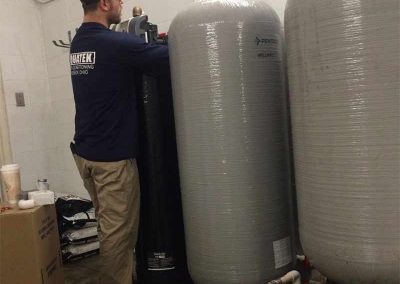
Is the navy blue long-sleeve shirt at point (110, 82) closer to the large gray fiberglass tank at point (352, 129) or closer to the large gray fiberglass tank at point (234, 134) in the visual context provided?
the large gray fiberglass tank at point (234, 134)

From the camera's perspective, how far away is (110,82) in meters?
1.78

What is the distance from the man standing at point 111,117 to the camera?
5.78 feet

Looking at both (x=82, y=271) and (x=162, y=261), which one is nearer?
(x=162, y=261)

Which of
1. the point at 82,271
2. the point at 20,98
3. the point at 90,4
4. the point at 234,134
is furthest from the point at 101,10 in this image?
the point at 20,98

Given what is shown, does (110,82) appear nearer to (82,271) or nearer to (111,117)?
(111,117)

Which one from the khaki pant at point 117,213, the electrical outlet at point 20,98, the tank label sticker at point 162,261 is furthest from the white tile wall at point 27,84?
the tank label sticker at point 162,261

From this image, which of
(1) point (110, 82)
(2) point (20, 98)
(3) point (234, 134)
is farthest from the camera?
(2) point (20, 98)

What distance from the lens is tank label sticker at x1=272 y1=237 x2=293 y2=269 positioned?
4.96 ft

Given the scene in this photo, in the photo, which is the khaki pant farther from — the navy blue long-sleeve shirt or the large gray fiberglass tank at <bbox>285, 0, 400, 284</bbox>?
the large gray fiberglass tank at <bbox>285, 0, 400, 284</bbox>

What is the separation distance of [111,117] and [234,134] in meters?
0.63

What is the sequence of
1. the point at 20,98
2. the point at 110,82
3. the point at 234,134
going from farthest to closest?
the point at 20,98 → the point at 110,82 → the point at 234,134

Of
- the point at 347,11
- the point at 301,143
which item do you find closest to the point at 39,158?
the point at 301,143

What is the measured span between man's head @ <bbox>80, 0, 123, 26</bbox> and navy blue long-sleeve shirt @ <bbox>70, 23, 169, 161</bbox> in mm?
56

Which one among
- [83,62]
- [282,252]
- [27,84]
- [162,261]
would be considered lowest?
[162,261]
